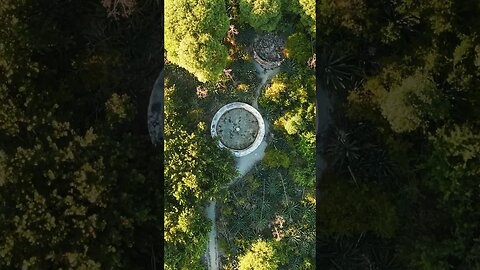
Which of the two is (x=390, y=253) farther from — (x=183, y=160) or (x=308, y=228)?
(x=183, y=160)

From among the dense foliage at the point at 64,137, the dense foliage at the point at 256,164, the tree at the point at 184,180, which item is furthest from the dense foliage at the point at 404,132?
the dense foliage at the point at 64,137

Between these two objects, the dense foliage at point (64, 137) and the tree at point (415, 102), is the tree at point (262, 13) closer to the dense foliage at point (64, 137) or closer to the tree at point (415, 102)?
the dense foliage at point (64, 137)

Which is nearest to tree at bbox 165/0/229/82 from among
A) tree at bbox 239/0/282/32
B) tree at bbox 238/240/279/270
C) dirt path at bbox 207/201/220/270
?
tree at bbox 239/0/282/32

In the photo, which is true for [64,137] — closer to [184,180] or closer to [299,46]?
[184,180]

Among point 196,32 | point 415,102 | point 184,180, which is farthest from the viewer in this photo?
point 184,180

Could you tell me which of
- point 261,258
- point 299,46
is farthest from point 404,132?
point 261,258

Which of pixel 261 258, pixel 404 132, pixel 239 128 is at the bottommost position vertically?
pixel 261 258
